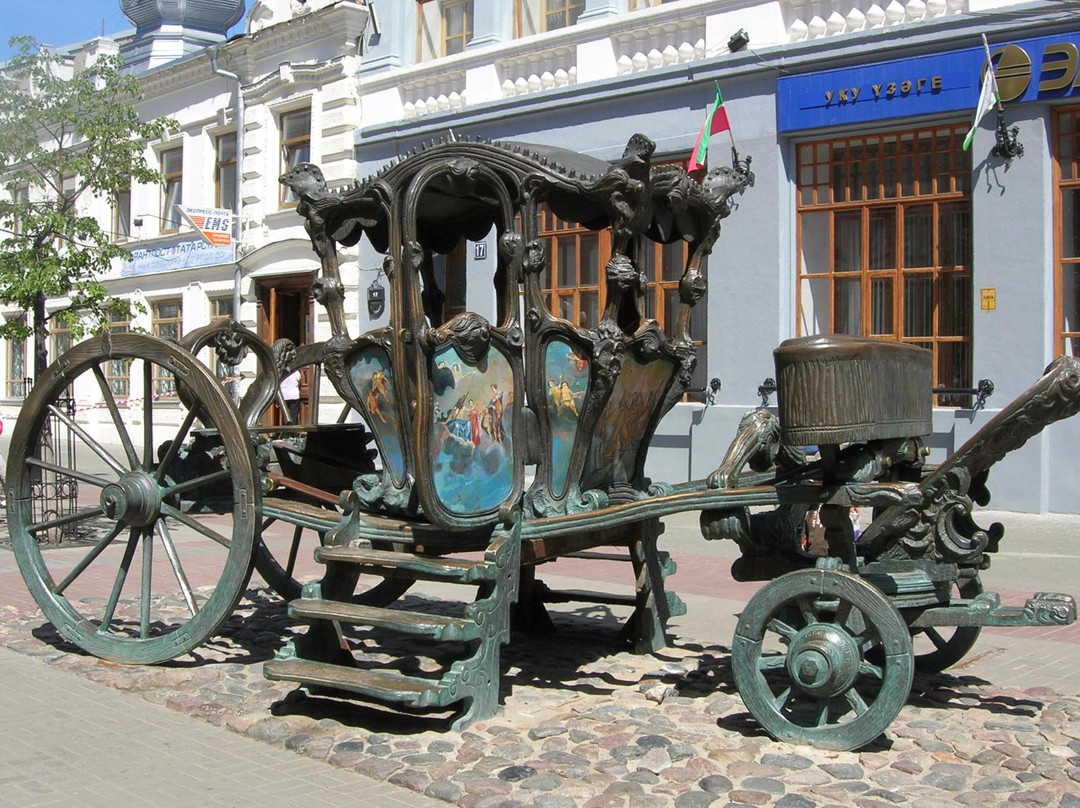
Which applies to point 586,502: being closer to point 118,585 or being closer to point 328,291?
point 328,291

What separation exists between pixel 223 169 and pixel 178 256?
1.79m

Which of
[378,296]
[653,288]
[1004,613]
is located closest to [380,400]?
[1004,613]

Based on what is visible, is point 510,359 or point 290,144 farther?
point 290,144

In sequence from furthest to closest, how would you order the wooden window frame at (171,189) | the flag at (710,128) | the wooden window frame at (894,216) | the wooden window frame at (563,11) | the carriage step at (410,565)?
the wooden window frame at (171,189) < the wooden window frame at (563,11) < the flag at (710,128) < the wooden window frame at (894,216) < the carriage step at (410,565)

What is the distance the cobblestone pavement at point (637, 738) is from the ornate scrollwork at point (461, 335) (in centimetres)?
153

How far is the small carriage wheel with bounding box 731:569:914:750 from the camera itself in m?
4.42

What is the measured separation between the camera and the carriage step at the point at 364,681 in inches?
184

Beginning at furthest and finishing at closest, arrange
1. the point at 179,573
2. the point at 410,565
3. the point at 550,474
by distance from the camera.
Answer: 1. the point at 179,573
2. the point at 550,474
3. the point at 410,565

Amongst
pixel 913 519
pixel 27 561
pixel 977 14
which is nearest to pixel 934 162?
pixel 977 14

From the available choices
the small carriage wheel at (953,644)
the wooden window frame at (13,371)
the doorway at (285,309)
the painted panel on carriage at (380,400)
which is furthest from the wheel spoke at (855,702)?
the wooden window frame at (13,371)

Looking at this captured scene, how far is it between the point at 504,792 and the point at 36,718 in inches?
86.6

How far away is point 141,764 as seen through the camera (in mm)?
4531

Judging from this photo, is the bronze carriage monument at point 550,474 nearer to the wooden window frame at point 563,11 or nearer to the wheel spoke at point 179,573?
the wheel spoke at point 179,573

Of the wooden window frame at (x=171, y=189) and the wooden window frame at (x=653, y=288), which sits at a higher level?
the wooden window frame at (x=171, y=189)
